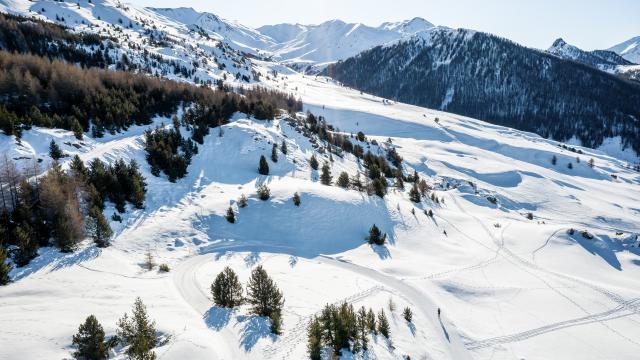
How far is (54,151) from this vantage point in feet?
118

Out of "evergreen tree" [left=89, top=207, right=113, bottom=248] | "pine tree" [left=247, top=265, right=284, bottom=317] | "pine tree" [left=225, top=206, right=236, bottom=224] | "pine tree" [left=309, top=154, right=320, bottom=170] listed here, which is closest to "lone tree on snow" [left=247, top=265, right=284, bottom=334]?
"pine tree" [left=247, top=265, right=284, bottom=317]

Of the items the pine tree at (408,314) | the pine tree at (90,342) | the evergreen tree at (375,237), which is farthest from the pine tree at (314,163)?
the pine tree at (90,342)

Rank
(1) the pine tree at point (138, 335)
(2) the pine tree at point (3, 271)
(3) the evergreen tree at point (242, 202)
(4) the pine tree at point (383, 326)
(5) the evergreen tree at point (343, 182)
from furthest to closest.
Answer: (5) the evergreen tree at point (343, 182) → (3) the evergreen tree at point (242, 202) → (4) the pine tree at point (383, 326) → (2) the pine tree at point (3, 271) → (1) the pine tree at point (138, 335)

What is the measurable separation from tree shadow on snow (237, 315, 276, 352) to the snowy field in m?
0.10

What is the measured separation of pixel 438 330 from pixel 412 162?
5849cm

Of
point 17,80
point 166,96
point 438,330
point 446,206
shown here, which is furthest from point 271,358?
point 166,96

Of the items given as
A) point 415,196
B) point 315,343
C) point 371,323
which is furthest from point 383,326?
point 415,196

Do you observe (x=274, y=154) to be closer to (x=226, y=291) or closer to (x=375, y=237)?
(x=375, y=237)

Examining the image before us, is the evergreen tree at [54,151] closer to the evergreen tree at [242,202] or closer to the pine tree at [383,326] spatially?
the evergreen tree at [242,202]

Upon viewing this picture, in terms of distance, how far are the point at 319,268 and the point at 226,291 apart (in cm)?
1062

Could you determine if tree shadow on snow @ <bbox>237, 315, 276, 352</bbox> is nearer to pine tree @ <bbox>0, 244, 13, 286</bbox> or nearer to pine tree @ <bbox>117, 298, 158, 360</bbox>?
pine tree @ <bbox>117, 298, 158, 360</bbox>

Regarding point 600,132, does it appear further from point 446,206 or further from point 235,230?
point 235,230

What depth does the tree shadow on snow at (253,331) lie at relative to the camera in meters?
19.0

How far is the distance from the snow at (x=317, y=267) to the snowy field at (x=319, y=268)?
130mm
